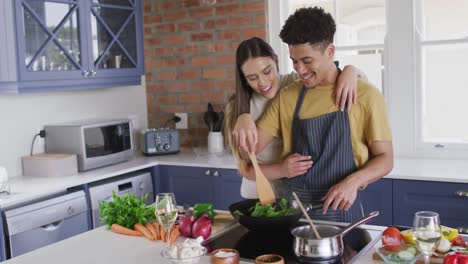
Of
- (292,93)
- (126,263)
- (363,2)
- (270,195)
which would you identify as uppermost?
(363,2)

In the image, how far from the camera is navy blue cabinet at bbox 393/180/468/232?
312 centimetres

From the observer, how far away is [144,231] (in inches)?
83.7

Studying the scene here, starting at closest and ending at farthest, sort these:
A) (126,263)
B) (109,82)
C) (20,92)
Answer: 1. (126,263)
2. (20,92)
3. (109,82)

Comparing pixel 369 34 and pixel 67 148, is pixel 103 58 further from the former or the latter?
pixel 369 34

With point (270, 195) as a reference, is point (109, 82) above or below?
above

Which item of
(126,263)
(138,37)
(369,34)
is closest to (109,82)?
(138,37)

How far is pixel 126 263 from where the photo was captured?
186 centimetres

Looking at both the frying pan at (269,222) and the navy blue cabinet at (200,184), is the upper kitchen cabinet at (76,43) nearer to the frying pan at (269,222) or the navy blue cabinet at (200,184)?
the navy blue cabinet at (200,184)

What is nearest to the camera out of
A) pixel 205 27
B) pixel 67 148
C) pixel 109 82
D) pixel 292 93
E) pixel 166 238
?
pixel 166 238

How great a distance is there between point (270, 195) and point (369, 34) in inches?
84.1

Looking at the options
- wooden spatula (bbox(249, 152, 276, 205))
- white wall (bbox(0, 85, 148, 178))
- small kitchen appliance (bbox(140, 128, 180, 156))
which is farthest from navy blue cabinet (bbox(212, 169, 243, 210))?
wooden spatula (bbox(249, 152, 276, 205))

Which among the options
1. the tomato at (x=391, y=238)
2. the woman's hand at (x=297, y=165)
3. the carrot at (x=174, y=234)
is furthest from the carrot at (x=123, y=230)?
the tomato at (x=391, y=238)

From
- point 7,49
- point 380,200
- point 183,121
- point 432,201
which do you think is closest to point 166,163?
point 183,121

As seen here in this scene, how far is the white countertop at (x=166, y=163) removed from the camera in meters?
3.16
